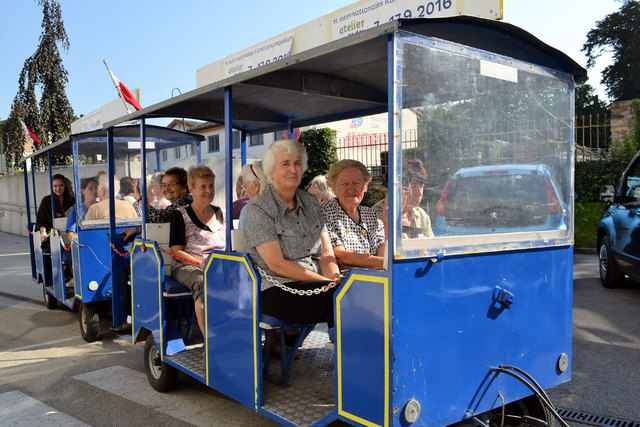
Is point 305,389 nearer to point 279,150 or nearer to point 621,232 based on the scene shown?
point 279,150

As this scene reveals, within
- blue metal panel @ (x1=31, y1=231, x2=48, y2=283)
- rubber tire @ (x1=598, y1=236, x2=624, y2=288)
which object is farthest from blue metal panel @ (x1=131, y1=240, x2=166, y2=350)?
rubber tire @ (x1=598, y1=236, x2=624, y2=288)

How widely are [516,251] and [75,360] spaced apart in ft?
15.0

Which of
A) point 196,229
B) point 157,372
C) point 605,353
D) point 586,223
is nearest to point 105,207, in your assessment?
point 196,229

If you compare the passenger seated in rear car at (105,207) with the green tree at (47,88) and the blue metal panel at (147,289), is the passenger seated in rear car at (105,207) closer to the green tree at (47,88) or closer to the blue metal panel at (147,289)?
the blue metal panel at (147,289)

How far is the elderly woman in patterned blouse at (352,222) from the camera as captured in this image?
3.96 meters

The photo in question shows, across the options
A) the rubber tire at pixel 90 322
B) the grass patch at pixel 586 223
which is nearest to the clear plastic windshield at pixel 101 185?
the rubber tire at pixel 90 322

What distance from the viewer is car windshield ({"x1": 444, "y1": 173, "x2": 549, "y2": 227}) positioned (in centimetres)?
276

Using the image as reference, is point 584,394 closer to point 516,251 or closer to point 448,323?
point 516,251

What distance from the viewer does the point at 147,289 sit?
15.1 ft

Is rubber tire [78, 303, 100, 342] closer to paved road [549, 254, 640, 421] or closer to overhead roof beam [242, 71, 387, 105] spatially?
overhead roof beam [242, 71, 387, 105]

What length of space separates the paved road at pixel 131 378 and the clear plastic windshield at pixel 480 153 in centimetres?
183

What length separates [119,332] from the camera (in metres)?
6.58

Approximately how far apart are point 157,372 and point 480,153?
129 inches

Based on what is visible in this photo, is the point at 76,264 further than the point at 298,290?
Yes
